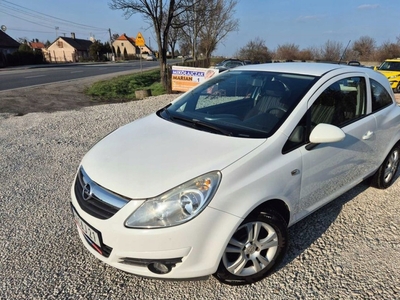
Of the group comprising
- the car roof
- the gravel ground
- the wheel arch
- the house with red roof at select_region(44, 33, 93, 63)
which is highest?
the house with red roof at select_region(44, 33, 93, 63)

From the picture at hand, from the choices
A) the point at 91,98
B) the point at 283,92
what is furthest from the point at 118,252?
the point at 91,98

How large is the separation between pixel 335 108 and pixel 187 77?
930cm

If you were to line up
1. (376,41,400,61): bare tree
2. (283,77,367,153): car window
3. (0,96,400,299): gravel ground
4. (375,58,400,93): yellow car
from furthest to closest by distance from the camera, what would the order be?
(376,41,400,61): bare tree
(375,58,400,93): yellow car
(283,77,367,153): car window
(0,96,400,299): gravel ground

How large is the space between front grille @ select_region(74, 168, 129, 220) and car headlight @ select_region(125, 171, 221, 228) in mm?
144

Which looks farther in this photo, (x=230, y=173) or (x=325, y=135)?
(x=325, y=135)

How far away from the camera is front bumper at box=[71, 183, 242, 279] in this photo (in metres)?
1.81

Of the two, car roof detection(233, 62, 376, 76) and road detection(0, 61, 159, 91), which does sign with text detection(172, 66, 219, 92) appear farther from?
road detection(0, 61, 159, 91)

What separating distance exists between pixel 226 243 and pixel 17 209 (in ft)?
8.70

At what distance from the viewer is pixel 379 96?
3.29 meters

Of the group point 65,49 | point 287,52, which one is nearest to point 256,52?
point 287,52

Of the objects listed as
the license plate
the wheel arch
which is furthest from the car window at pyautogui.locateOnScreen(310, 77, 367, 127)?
the license plate

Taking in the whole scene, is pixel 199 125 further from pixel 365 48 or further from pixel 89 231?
pixel 365 48

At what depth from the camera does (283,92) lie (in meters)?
2.66

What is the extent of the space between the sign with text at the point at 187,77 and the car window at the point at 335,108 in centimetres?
789
